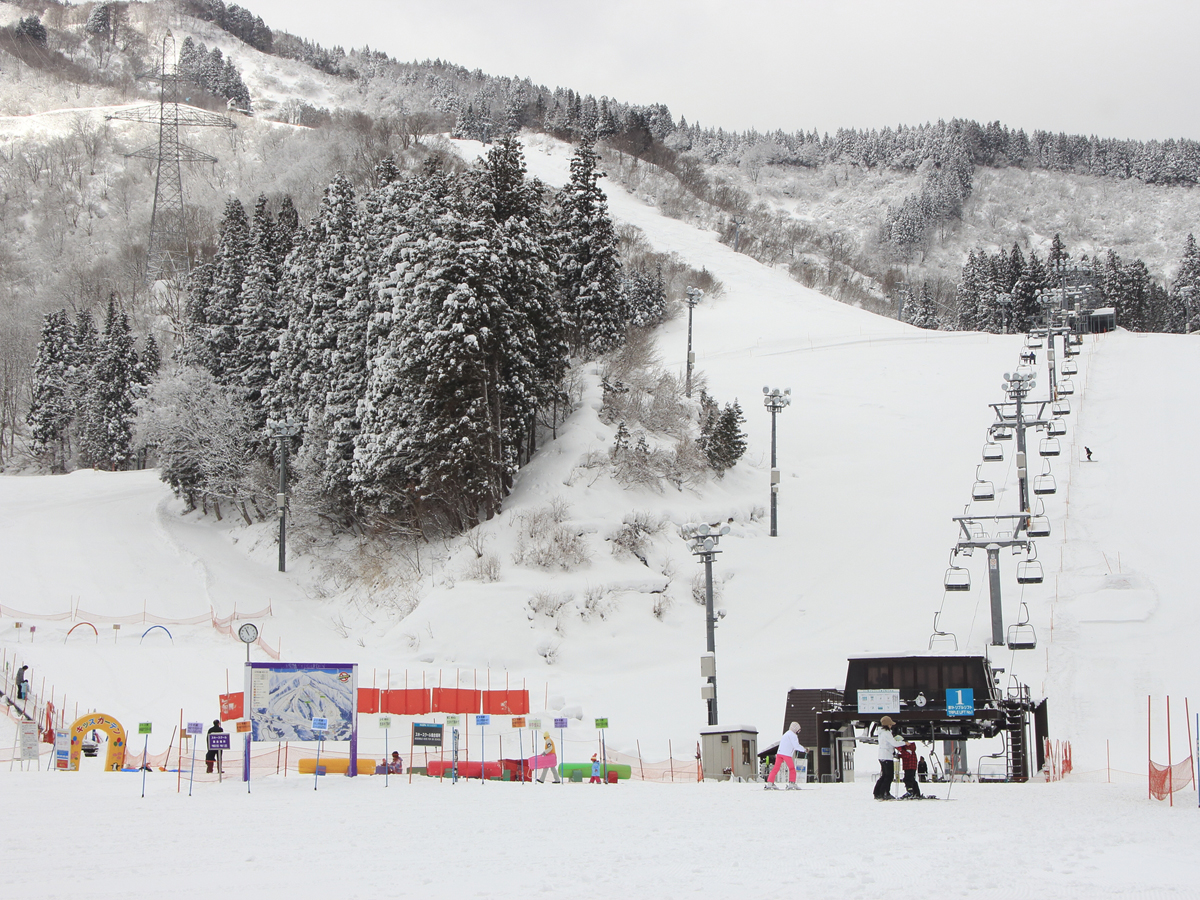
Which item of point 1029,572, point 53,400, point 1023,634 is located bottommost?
point 1023,634

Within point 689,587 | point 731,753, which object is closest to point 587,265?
point 689,587

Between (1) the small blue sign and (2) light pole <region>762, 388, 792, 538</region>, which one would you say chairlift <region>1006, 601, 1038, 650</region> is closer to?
(1) the small blue sign

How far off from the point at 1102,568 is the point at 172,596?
110 ft

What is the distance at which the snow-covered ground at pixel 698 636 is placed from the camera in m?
9.63

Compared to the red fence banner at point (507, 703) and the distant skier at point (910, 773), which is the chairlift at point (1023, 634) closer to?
the red fence banner at point (507, 703)

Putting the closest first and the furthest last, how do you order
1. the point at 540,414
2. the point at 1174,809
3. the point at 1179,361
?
the point at 1174,809
the point at 540,414
the point at 1179,361

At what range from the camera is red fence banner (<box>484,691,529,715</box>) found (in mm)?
27500

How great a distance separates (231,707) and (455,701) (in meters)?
5.64

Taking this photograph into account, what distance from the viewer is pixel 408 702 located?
27125 mm

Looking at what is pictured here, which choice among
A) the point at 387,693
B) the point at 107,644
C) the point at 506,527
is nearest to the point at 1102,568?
the point at 506,527

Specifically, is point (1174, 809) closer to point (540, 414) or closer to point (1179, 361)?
point (540, 414)

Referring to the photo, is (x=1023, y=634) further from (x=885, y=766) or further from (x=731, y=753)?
(x=885, y=766)

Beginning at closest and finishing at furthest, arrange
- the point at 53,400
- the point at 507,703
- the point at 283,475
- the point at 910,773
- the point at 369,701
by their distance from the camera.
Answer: the point at 910,773, the point at 369,701, the point at 507,703, the point at 283,475, the point at 53,400

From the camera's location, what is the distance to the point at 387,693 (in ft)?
87.7
